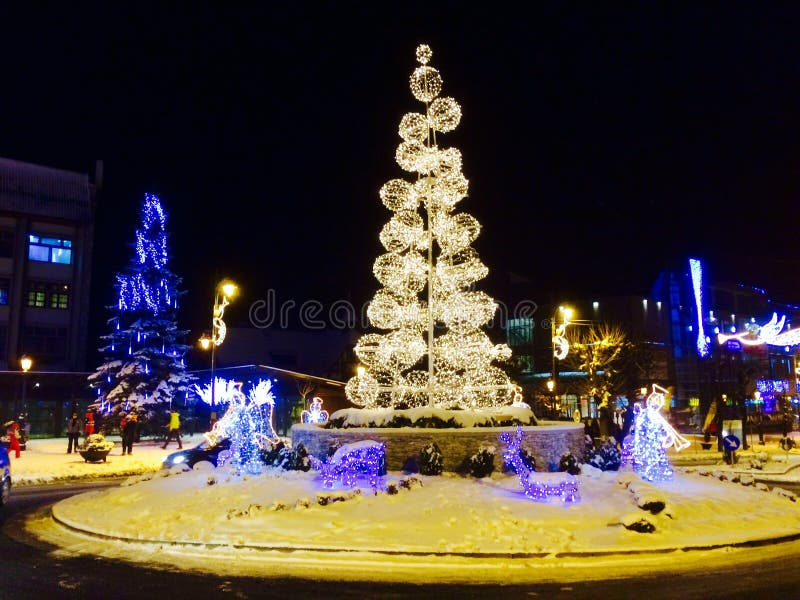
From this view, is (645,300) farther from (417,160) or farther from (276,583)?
(276,583)

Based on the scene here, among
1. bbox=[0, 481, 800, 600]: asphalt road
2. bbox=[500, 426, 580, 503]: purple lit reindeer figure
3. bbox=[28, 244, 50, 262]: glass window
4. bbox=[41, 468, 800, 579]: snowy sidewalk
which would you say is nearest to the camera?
bbox=[0, 481, 800, 600]: asphalt road

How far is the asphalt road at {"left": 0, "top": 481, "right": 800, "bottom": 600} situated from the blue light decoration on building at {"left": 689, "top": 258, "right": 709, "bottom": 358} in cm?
3835

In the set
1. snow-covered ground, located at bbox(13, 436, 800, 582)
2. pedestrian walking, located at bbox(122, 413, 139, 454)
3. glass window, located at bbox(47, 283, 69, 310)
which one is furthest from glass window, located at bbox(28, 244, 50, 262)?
snow-covered ground, located at bbox(13, 436, 800, 582)

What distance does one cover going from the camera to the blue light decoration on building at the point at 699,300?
4462cm

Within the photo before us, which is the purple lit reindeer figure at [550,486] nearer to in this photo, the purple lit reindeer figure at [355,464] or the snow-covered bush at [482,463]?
the snow-covered bush at [482,463]

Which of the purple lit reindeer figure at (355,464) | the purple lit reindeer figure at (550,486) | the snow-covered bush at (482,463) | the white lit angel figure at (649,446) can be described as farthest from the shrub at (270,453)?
the white lit angel figure at (649,446)

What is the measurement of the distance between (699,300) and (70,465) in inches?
1530

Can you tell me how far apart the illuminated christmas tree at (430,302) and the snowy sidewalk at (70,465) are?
919 centimetres

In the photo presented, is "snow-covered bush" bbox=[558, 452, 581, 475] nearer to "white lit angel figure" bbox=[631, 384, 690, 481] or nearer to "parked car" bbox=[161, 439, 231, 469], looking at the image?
"white lit angel figure" bbox=[631, 384, 690, 481]

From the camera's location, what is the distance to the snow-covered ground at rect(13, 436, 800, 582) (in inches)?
352

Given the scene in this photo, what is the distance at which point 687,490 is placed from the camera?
1332 cm

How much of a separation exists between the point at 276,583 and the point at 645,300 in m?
51.0

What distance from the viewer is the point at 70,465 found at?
22.5m

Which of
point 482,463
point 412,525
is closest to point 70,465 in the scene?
point 482,463
